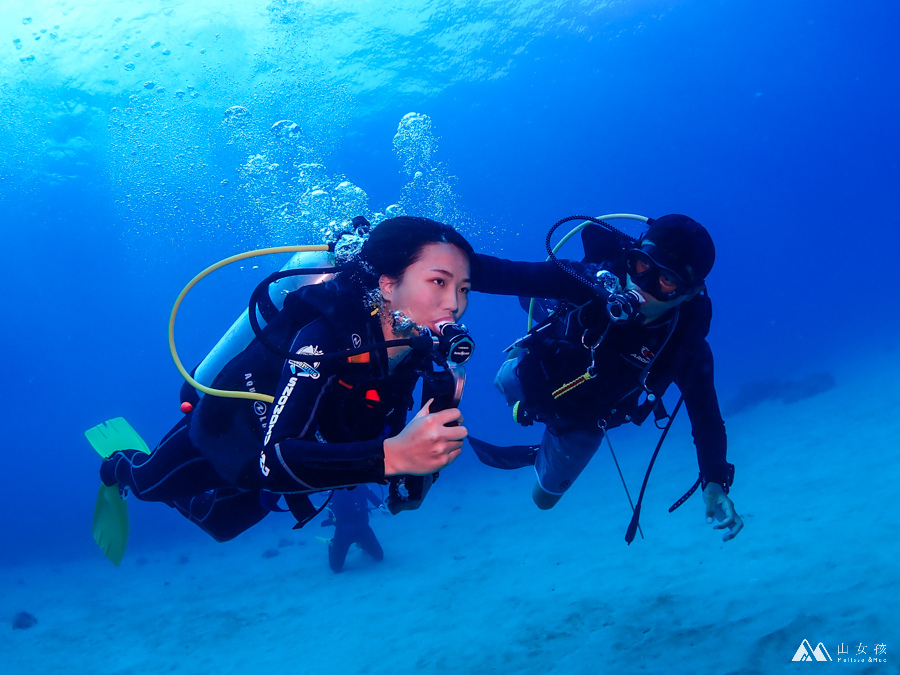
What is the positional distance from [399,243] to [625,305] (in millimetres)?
1822

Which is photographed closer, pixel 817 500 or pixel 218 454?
pixel 218 454

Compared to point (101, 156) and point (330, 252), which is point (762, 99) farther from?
point (330, 252)

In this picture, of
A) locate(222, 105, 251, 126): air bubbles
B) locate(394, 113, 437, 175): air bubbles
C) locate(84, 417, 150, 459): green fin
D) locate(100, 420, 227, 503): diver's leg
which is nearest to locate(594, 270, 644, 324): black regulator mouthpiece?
locate(100, 420, 227, 503): diver's leg

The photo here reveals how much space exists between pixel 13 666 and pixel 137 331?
82.8 m

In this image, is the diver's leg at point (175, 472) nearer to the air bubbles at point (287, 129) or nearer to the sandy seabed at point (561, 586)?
the sandy seabed at point (561, 586)

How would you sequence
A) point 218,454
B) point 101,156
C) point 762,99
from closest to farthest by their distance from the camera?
point 218,454 → point 101,156 → point 762,99

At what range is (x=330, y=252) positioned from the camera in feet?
9.63

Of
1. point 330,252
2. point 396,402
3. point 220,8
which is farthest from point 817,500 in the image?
point 220,8

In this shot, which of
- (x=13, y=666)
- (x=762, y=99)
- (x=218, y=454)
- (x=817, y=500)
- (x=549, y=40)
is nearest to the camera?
(x=218, y=454)

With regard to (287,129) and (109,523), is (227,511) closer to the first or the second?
(109,523)

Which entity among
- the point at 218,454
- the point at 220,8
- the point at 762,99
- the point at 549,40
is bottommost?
the point at 218,454

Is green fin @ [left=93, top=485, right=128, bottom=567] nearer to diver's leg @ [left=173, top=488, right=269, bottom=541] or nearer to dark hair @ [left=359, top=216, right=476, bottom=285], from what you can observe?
diver's leg @ [left=173, top=488, right=269, bottom=541]

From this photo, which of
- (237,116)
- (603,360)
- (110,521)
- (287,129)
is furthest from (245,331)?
(237,116)

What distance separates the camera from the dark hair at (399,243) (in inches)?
104
